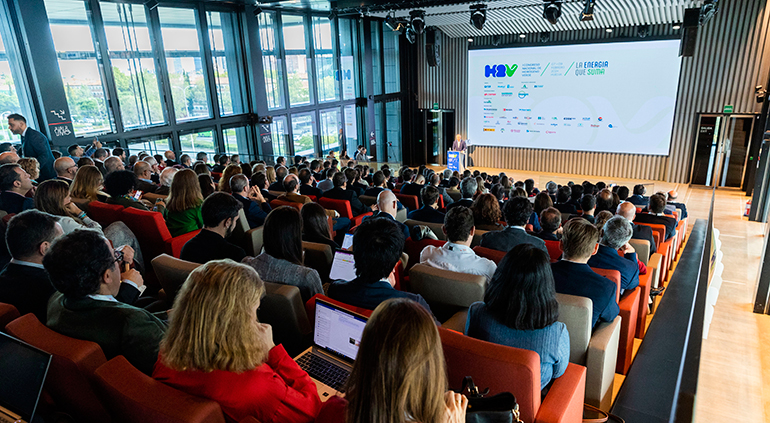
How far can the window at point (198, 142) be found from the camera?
10898 mm

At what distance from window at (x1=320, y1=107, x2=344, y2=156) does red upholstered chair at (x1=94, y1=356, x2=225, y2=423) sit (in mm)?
12956

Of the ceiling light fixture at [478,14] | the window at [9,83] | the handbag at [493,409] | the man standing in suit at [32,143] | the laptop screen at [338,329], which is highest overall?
the ceiling light fixture at [478,14]

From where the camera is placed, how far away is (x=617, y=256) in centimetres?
335

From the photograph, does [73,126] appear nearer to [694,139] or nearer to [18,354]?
[18,354]

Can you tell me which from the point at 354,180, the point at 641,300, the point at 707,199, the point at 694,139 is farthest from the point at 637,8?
the point at 641,300

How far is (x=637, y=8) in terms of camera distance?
410 inches

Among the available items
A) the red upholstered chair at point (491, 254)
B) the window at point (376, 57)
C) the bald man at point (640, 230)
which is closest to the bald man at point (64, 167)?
the red upholstered chair at point (491, 254)

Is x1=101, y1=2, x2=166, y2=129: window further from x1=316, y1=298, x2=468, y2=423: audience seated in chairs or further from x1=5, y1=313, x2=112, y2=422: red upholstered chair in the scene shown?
x1=316, y1=298, x2=468, y2=423: audience seated in chairs

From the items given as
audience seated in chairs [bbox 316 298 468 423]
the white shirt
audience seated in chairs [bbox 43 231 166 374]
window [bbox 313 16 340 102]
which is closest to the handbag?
audience seated in chairs [bbox 316 298 468 423]

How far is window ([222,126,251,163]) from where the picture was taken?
1177cm

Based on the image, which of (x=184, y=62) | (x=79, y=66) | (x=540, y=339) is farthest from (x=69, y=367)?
(x=184, y=62)

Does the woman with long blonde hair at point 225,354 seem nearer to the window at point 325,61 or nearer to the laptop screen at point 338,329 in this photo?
the laptop screen at point 338,329

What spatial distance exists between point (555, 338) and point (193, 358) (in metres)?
1.52

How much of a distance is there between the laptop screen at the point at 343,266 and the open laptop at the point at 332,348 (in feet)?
3.26
